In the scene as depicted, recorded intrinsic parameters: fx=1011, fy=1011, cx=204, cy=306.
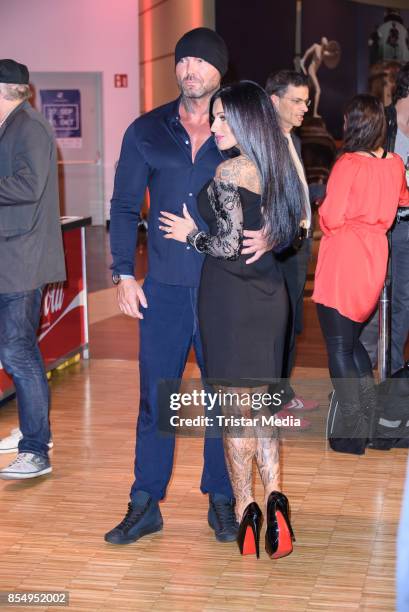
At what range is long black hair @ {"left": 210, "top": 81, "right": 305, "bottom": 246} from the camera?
3.03m

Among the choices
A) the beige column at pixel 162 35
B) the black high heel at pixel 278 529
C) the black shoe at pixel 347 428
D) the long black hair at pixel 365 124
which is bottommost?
the black shoe at pixel 347 428

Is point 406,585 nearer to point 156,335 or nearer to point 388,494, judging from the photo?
point 156,335

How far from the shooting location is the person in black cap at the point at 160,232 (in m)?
3.27

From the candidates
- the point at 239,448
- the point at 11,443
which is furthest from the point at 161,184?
the point at 11,443

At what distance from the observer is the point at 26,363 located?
13.6 ft

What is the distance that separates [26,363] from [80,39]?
11.8 m

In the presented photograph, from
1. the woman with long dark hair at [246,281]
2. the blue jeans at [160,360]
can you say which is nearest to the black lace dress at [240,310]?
the woman with long dark hair at [246,281]

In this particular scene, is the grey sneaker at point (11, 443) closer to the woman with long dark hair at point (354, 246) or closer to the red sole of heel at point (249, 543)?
the woman with long dark hair at point (354, 246)

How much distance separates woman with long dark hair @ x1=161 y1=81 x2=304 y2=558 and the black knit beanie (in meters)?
0.16

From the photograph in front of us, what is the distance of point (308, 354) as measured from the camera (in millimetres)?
Answer: 6520

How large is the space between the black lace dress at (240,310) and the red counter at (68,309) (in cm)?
250

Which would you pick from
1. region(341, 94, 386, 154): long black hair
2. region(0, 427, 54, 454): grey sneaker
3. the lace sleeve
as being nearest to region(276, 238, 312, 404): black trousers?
A: region(341, 94, 386, 154): long black hair

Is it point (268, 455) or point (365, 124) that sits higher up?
point (365, 124)

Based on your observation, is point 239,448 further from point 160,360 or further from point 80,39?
point 80,39
